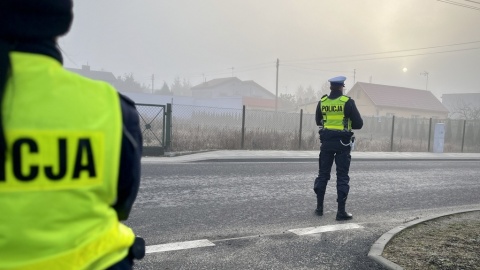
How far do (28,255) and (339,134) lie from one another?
4854 millimetres

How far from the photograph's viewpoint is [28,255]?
3.85 feet

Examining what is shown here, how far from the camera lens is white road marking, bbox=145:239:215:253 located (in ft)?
13.5

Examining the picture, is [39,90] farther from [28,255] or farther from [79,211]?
[28,255]

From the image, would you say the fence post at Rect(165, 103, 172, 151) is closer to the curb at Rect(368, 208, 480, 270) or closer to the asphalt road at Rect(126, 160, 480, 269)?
the asphalt road at Rect(126, 160, 480, 269)

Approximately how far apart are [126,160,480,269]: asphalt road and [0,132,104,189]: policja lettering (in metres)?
2.69

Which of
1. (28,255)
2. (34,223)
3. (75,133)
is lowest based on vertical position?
(28,255)

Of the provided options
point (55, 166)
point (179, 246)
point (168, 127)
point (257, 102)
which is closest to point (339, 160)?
Result: point (179, 246)

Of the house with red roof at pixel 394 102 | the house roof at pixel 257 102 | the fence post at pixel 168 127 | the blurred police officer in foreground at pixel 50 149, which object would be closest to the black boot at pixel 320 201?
the blurred police officer in foreground at pixel 50 149

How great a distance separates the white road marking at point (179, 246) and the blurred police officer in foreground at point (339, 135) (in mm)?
2130

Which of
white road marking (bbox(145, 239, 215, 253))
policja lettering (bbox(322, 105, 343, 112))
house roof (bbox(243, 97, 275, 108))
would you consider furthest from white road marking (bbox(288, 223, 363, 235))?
house roof (bbox(243, 97, 275, 108))

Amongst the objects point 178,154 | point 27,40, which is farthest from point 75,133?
point 178,154

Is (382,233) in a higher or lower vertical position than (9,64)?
lower

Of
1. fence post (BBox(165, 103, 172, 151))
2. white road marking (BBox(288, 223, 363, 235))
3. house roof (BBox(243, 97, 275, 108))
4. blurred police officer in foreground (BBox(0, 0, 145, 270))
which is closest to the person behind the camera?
blurred police officer in foreground (BBox(0, 0, 145, 270))

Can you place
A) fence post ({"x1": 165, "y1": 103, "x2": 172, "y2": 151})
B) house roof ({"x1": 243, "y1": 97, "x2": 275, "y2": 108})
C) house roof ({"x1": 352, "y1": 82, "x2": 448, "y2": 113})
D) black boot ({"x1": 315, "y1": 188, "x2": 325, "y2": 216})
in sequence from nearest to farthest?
black boot ({"x1": 315, "y1": 188, "x2": 325, "y2": 216}) → fence post ({"x1": 165, "y1": 103, "x2": 172, "y2": 151}) → house roof ({"x1": 352, "y1": 82, "x2": 448, "y2": 113}) → house roof ({"x1": 243, "y1": 97, "x2": 275, "y2": 108})
